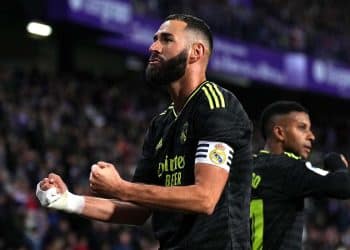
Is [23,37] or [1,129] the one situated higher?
[23,37]

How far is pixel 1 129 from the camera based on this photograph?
1394 cm

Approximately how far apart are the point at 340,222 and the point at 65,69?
24.0 feet

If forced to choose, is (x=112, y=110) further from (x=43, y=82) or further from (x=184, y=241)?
(x=184, y=241)

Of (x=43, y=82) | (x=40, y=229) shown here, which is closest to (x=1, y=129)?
(x=40, y=229)

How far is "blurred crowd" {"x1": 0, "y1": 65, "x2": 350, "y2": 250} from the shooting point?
1212 cm

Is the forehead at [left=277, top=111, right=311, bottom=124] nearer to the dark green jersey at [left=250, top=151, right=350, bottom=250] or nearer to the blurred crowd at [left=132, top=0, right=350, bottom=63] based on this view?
the dark green jersey at [left=250, top=151, right=350, bottom=250]

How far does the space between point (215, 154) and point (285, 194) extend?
1.40 metres

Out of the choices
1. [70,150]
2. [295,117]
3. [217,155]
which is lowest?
[217,155]

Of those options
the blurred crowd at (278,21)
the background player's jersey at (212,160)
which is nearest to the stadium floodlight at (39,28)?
the blurred crowd at (278,21)

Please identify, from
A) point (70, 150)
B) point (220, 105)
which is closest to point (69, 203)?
point (220, 105)

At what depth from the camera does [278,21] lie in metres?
25.0

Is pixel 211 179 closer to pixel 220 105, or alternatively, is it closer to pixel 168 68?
pixel 220 105

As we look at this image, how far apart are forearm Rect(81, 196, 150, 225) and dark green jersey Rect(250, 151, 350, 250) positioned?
95cm

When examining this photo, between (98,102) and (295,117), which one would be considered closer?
(295,117)
